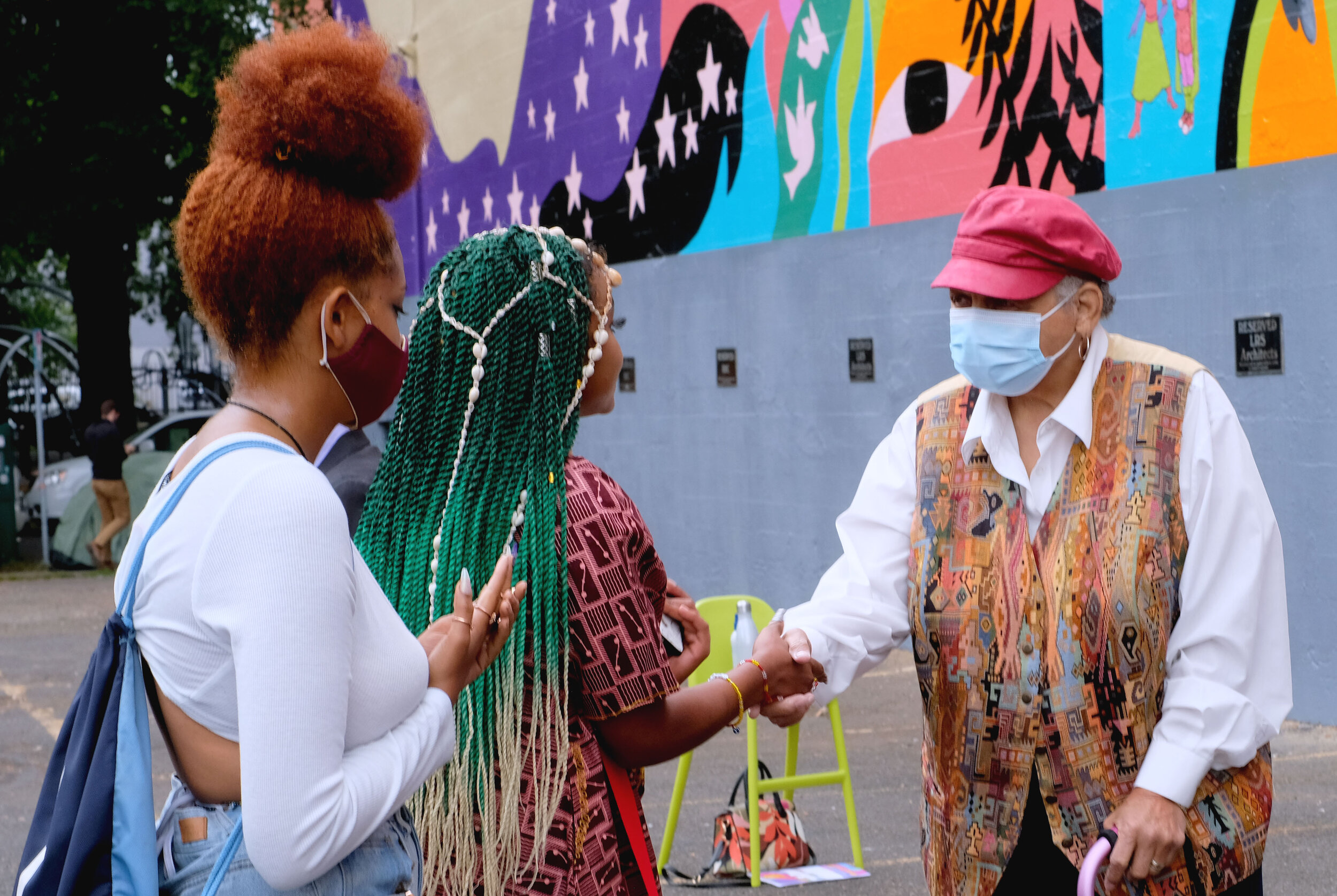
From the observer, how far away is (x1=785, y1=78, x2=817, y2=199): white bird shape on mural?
9617mm

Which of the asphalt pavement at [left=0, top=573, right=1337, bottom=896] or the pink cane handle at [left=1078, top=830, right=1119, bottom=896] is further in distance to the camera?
the asphalt pavement at [left=0, top=573, right=1337, bottom=896]

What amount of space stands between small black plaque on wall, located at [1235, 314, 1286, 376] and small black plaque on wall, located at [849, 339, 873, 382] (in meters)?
2.73

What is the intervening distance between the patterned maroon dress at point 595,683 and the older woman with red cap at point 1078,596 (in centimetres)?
62

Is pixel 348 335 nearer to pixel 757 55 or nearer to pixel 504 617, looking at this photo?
pixel 504 617

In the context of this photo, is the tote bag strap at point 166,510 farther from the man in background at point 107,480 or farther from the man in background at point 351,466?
the man in background at point 107,480

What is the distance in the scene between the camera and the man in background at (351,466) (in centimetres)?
406

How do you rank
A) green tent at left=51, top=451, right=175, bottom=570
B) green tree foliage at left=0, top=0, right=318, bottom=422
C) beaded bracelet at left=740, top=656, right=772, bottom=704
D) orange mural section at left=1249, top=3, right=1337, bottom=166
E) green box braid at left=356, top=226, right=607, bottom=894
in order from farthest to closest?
green tree foliage at left=0, top=0, right=318, bottom=422, green tent at left=51, top=451, right=175, bottom=570, orange mural section at left=1249, top=3, right=1337, bottom=166, beaded bracelet at left=740, top=656, right=772, bottom=704, green box braid at left=356, top=226, right=607, bottom=894

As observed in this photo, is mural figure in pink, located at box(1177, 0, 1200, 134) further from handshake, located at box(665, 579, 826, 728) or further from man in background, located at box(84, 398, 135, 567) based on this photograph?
man in background, located at box(84, 398, 135, 567)

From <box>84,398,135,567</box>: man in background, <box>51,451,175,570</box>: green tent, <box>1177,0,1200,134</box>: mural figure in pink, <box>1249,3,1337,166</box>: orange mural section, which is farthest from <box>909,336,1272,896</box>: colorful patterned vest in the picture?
<box>51,451,175,570</box>: green tent

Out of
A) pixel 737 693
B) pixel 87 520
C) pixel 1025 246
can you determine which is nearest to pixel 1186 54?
pixel 1025 246

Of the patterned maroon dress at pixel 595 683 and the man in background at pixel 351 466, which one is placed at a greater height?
the man in background at pixel 351 466

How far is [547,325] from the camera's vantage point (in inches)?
97.7

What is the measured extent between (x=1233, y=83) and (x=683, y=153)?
491 cm

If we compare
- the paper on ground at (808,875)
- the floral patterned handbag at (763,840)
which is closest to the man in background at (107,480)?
the floral patterned handbag at (763,840)
